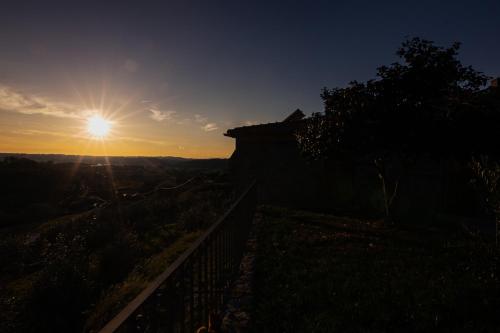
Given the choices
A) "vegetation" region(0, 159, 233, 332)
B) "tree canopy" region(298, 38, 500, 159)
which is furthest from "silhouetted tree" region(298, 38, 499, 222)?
"vegetation" region(0, 159, 233, 332)

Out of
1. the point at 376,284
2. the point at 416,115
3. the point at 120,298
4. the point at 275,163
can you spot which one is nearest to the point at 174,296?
the point at 376,284

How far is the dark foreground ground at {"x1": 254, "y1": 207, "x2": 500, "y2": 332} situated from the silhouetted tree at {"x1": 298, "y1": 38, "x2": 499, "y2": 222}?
8.85 ft

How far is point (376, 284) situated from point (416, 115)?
222 inches

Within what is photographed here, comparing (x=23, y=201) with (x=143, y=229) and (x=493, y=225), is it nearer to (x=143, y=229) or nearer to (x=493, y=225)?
(x=143, y=229)

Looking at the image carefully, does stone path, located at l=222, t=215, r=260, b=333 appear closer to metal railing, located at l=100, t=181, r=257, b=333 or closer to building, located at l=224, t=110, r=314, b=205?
metal railing, located at l=100, t=181, r=257, b=333


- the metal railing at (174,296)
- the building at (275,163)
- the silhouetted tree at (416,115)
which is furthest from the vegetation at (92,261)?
the silhouetted tree at (416,115)

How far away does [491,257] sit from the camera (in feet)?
20.0

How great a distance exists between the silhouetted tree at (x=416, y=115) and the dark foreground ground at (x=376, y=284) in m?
2.70

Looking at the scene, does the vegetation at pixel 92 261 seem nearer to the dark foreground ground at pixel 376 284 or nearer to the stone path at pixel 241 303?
the stone path at pixel 241 303

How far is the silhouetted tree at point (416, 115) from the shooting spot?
27.0ft

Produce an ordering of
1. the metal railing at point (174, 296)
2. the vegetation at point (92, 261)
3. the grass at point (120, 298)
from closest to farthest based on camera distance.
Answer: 1. the metal railing at point (174, 296)
2. the grass at point (120, 298)
3. the vegetation at point (92, 261)

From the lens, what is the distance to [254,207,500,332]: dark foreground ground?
12.3ft

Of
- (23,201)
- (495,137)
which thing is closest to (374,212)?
(495,137)

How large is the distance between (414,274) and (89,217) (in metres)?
19.3
